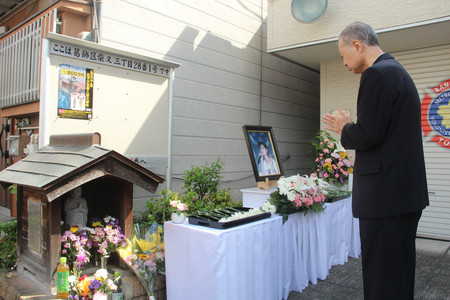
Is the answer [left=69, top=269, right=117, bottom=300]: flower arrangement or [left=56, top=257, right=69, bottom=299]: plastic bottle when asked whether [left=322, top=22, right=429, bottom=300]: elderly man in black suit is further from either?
[left=56, top=257, right=69, bottom=299]: plastic bottle

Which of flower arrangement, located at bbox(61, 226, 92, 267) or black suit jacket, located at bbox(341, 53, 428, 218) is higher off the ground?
black suit jacket, located at bbox(341, 53, 428, 218)

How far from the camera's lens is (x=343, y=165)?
5.28 metres

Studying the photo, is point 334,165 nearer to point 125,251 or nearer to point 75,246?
point 125,251

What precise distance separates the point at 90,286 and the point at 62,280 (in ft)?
0.73

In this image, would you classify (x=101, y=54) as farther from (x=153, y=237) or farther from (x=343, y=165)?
(x=343, y=165)

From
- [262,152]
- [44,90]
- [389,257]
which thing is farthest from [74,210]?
[389,257]

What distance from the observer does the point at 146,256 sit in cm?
324

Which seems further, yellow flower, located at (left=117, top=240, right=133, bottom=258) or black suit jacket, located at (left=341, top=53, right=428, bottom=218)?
yellow flower, located at (left=117, top=240, right=133, bottom=258)

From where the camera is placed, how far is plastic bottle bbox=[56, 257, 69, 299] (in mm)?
2895

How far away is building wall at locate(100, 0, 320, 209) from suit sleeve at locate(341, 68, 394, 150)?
3.64 m

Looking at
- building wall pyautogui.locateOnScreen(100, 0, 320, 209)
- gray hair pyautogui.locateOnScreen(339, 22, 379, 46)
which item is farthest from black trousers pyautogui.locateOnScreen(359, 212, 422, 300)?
building wall pyautogui.locateOnScreen(100, 0, 320, 209)

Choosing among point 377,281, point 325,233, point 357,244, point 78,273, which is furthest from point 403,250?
Answer: point 357,244

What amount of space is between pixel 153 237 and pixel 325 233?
1.97 m

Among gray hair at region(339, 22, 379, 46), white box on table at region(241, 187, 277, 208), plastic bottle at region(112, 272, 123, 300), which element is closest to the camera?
gray hair at region(339, 22, 379, 46)
